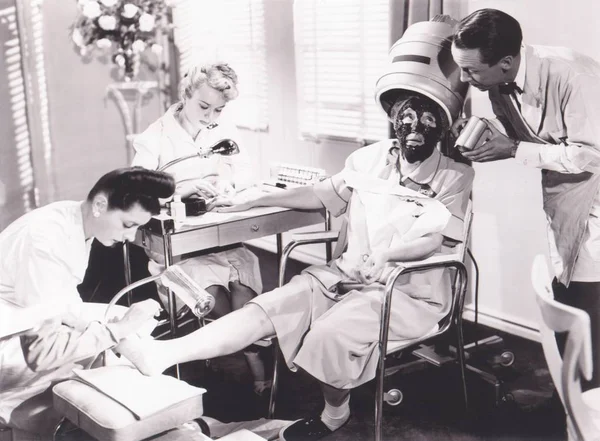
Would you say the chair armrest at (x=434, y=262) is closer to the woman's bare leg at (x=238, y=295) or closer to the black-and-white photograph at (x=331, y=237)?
the black-and-white photograph at (x=331, y=237)

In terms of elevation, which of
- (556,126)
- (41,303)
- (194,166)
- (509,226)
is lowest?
(509,226)

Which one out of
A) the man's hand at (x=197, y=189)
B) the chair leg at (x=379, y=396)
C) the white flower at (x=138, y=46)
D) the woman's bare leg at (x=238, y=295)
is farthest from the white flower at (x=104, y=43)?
the chair leg at (x=379, y=396)

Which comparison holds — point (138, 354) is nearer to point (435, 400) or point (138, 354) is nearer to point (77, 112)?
point (435, 400)

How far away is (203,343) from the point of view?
7.37ft

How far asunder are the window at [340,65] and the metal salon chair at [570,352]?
185 cm

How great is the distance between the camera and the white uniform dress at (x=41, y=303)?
6.23ft

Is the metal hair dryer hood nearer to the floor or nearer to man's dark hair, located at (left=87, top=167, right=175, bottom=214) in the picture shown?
man's dark hair, located at (left=87, top=167, right=175, bottom=214)

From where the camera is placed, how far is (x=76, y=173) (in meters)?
3.74

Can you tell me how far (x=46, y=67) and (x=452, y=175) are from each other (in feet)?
7.11

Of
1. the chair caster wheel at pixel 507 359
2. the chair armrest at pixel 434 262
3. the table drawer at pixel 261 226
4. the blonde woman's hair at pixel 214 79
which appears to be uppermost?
the blonde woman's hair at pixel 214 79

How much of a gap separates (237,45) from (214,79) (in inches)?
40.7

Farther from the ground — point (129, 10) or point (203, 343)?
point (129, 10)

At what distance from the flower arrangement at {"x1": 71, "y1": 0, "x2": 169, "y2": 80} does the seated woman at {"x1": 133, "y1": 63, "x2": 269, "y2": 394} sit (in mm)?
1294

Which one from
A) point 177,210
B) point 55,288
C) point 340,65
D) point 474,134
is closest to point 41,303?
point 55,288
